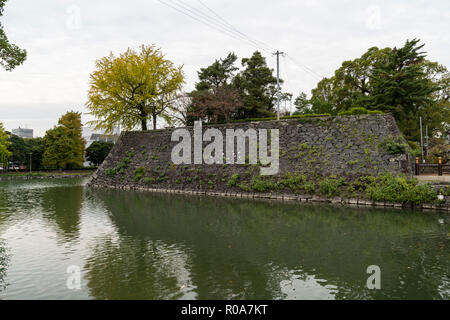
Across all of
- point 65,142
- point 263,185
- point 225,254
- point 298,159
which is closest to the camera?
point 225,254

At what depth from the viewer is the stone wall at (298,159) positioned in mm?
19797

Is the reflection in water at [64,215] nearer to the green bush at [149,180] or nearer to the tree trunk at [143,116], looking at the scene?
the green bush at [149,180]

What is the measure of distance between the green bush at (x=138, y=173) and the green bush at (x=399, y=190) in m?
18.7

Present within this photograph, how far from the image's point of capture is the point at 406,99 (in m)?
27.5

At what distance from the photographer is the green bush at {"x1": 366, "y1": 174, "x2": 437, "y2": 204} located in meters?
16.1

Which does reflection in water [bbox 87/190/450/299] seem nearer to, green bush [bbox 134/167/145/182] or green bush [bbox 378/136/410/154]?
green bush [bbox 378/136/410/154]

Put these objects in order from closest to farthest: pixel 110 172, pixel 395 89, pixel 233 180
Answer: pixel 233 180 < pixel 395 89 < pixel 110 172

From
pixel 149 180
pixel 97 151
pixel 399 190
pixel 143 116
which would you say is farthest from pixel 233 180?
pixel 97 151

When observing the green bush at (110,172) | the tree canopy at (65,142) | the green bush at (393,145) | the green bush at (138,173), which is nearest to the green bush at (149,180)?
the green bush at (138,173)

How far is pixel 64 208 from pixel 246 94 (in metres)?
28.7

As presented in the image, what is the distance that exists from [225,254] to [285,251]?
172cm

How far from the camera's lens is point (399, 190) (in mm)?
16734

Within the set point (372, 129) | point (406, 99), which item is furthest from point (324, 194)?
point (406, 99)

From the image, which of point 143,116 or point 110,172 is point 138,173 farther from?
point 143,116
